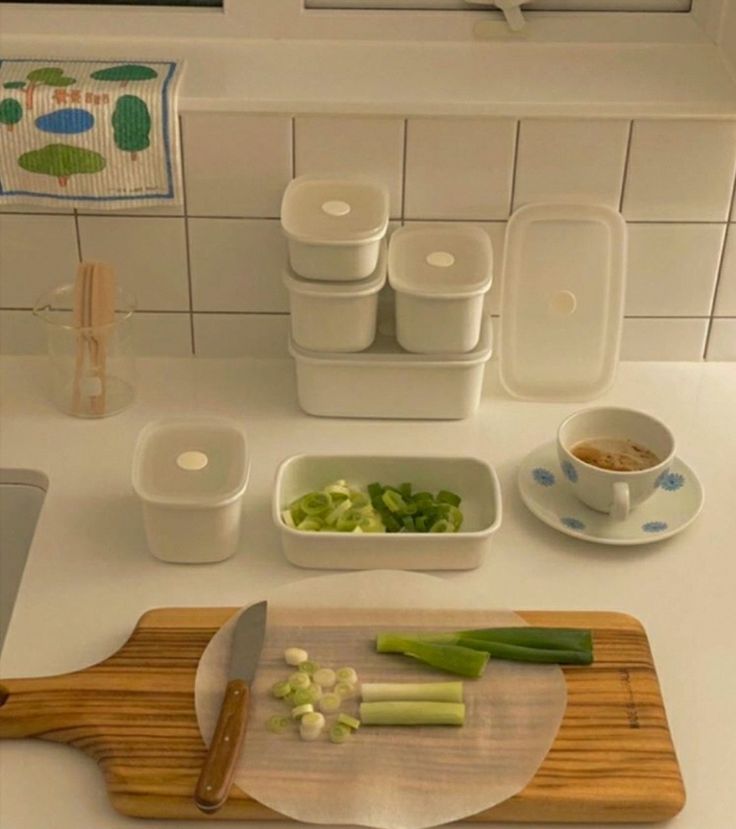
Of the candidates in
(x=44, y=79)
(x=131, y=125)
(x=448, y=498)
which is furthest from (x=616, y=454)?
(x=44, y=79)

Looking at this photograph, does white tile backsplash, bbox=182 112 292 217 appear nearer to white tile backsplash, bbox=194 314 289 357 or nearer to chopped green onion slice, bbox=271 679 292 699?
white tile backsplash, bbox=194 314 289 357

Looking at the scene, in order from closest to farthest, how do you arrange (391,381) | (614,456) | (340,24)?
(614,456)
(391,381)
(340,24)

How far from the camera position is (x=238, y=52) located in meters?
1.48

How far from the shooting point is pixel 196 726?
1.03m

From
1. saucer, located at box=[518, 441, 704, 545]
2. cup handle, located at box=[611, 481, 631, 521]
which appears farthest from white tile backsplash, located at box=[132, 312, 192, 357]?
cup handle, located at box=[611, 481, 631, 521]

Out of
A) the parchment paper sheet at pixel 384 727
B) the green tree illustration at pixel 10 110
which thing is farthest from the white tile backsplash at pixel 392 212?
the parchment paper sheet at pixel 384 727

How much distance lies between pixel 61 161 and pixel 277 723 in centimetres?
67

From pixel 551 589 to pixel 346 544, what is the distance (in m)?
0.20

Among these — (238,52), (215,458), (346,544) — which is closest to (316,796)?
(346,544)

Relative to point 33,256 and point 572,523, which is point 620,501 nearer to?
point 572,523

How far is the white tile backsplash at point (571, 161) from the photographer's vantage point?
138cm

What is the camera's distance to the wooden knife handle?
3.15 feet

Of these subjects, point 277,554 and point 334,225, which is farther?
point 334,225

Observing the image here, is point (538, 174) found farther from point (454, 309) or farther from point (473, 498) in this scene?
point (473, 498)
